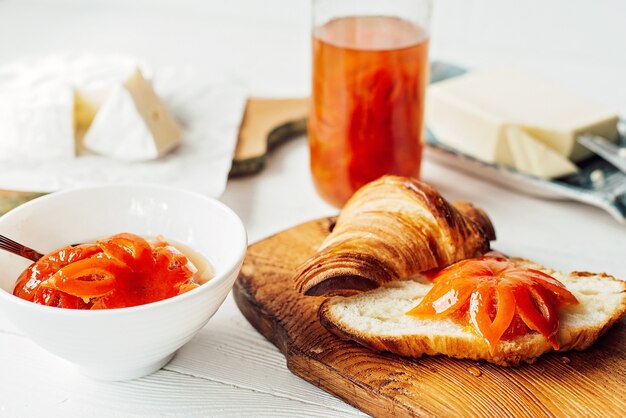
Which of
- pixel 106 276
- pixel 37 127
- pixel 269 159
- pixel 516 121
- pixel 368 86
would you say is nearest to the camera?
pixel 106 276

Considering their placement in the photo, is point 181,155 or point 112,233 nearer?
point 112,233

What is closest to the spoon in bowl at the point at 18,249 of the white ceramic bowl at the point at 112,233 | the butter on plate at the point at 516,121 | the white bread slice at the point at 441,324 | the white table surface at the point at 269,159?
the white ceramic bowl at the point at 112,233

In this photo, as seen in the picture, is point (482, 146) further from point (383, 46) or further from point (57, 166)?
point (57, 166)

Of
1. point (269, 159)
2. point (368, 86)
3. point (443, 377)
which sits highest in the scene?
point (368, 86)

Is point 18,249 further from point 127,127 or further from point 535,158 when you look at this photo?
point 535,158

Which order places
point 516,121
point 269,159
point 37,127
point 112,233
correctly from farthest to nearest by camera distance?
point 269,159, point 516,121, point 37,127, point 112,233

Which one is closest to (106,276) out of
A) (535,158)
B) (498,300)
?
(498,300)

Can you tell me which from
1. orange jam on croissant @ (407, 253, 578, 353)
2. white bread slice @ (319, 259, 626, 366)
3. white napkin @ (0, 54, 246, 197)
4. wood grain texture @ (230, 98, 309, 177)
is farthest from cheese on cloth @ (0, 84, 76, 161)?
orange jam on croissant @ (407, 253, 578, 353)

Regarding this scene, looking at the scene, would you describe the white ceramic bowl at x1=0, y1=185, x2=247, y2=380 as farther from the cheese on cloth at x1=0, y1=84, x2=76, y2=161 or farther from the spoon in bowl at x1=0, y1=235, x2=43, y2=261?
the cheese on cloth at x1=0, y1=84, x2=76, y2=161

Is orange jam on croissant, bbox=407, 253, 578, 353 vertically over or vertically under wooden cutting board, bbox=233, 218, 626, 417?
over
